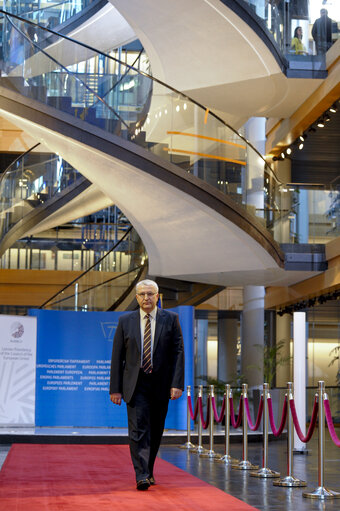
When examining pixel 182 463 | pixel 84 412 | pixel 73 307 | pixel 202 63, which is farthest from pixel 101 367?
pixel 202 63

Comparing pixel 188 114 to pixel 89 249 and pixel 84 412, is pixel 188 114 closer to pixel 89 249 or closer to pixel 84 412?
pixel 84 412

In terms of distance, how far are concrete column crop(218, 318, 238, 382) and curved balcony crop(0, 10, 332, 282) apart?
1166 cm

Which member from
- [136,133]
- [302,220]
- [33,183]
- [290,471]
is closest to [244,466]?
[290,471]

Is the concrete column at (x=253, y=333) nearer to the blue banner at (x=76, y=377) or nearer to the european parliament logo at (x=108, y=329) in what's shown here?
the blue banner at (x=76, y=377)

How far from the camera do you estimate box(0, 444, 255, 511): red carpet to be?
5820 mm

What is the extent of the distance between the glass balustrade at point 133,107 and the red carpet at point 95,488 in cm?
556

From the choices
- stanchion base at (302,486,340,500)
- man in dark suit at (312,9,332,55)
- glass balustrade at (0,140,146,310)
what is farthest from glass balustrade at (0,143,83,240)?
stanchion base at (302,486,340,500)

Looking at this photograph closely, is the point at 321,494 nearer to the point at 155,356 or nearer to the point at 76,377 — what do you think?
the point at 155,356

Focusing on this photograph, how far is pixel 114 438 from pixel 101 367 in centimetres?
156

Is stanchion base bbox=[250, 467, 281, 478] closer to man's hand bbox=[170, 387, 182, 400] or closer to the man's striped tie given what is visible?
man's hand bbox=[170, 387, 182, 400]

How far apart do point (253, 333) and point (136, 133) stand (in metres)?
7.78

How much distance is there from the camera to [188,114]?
45.8ft

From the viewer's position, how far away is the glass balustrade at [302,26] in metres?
16.4

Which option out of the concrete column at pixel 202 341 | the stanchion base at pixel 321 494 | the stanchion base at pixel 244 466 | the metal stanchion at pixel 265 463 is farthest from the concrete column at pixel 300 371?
the concrete column at pixel 202 341
